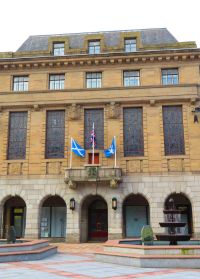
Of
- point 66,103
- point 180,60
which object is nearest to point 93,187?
point 66,103

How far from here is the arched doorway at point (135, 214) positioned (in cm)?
2967

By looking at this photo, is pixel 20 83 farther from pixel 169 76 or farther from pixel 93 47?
pixel 169 76

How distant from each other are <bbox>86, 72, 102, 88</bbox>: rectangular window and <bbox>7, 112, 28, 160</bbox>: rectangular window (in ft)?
22.0

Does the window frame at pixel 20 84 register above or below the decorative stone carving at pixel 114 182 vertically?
above

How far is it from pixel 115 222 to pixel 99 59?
14960 mm

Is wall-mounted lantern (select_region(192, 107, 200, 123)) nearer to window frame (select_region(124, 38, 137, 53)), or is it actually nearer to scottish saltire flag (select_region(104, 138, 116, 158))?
scottish saltire flag (select_region(104, 138, 116, 158))

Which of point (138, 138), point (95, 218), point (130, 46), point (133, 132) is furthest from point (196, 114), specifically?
point (95, 218)

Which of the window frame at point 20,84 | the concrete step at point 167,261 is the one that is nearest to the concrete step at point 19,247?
the concrete step at point 167,261

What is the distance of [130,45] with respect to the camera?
1280 inches

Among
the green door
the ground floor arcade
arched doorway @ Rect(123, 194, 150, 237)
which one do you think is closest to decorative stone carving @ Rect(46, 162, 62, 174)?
the ground floor arcade

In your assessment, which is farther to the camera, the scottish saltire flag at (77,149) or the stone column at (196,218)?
the scottish saltire flag at (77,149)

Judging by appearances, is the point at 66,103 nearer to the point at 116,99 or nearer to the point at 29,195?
the point at 116,99

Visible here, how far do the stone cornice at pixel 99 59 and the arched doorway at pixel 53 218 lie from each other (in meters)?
12.8

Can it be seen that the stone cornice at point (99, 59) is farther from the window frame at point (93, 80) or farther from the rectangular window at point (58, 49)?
the rectangular window at point (58, 49)
